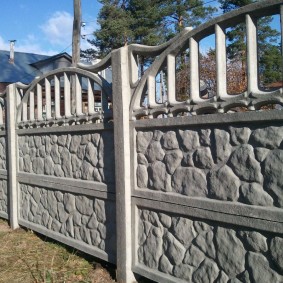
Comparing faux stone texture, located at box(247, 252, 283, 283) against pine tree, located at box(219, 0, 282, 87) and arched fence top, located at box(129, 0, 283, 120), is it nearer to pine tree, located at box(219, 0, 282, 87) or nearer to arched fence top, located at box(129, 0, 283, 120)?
arched fence top, located at box(129, 0, 283, 120)

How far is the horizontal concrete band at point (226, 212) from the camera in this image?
2381 mm

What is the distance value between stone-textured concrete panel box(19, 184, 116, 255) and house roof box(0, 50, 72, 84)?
21.9m

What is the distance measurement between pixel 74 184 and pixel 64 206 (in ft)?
1.35

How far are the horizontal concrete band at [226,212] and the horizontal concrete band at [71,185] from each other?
2.23ft

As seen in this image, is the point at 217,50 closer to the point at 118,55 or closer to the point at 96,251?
the point at 118,55

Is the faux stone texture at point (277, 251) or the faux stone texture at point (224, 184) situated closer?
the faux stone texture at point (277, 251)

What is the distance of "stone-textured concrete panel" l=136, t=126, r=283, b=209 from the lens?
7.95ft

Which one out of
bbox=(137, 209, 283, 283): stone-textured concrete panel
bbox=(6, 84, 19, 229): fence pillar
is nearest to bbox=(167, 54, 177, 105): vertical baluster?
bbox=(137, 209, 283, 283): stone-textured concrete panel

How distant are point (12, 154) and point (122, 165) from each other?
2.75m

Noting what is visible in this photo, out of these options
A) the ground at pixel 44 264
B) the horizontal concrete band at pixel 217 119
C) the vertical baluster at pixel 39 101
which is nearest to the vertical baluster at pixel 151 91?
the horizontal concrete band at pixel 217 119

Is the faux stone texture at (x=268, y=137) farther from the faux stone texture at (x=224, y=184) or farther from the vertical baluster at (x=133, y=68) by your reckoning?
the vertical baluster at (x=133, y=68)

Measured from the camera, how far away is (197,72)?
300 cm

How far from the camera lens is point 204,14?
2348 cm

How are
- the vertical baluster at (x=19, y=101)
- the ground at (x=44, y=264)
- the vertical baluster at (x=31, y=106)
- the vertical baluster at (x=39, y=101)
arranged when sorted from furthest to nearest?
the vertical baluster at (x=19, y=101)
the vertical baluster at (x=31, y=106)
the vertical baluster at (x=39, y=101)
the ground at (x=44, y=264)
